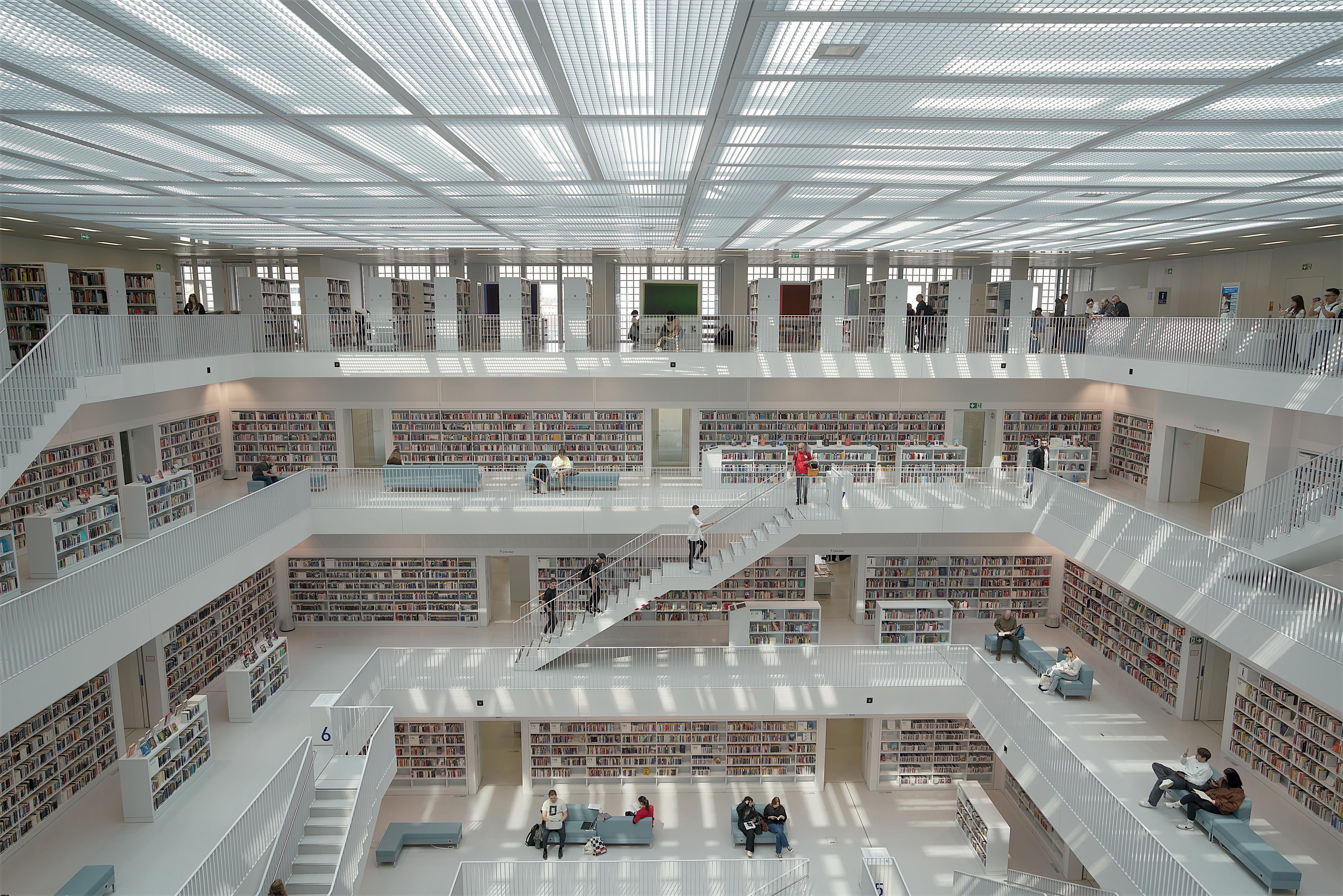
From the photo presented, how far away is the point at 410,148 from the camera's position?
5766 millimetres

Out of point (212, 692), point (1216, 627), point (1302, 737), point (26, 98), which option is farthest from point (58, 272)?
point (1302, 737)

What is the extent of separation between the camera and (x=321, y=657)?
14156 millimetres

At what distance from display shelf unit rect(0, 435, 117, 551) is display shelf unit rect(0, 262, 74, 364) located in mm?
1527

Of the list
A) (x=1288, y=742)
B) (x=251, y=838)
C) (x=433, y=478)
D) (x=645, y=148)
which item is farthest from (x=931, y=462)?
(x=251, y=838)

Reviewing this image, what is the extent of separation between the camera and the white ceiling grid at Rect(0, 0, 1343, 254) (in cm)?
330

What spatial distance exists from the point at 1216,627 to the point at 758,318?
8743mm

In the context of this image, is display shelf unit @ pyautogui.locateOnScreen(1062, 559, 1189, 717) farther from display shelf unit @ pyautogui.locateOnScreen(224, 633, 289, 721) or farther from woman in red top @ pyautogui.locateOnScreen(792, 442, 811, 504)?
display shelf unit @ pyautogui.locateOnScreen(224, 633, 289, 721)

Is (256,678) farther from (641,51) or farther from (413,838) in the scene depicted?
(641,51)

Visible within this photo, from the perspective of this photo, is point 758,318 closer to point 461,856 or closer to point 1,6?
point 461,856

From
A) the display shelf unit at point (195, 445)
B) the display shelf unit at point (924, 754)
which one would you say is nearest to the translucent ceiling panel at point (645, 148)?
the display shelf unit at point (924, 754)

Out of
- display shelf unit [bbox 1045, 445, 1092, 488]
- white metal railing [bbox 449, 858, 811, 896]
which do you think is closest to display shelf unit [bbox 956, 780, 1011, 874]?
white metal railing [bbox 449, 858, 811, 896]

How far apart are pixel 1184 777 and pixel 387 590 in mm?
13726

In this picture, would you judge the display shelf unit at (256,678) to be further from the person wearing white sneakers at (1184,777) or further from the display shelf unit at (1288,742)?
the display shelf unit at (1288,742)

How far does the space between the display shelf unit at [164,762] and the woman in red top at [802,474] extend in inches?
378
